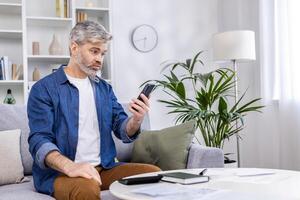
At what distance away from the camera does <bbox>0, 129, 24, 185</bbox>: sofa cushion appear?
207 centimetres

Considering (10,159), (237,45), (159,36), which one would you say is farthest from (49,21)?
(10,159)

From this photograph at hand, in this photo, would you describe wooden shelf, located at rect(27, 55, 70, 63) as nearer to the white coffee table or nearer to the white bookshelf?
the white bookshelf

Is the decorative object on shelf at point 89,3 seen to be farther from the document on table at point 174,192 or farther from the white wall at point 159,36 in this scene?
the document on table at point 174,192

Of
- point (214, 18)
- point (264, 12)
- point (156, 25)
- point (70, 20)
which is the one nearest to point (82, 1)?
point (70, 20)

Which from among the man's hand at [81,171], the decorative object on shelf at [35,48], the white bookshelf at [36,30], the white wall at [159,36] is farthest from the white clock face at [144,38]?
the man's hand at [81,171]

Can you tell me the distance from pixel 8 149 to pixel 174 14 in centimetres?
259

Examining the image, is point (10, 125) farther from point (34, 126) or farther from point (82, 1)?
point (82, 1)

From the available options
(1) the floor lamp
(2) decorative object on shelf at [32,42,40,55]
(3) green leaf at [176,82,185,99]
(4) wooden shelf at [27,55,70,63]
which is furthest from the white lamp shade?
(2) decorative object on shelf at [32,42,40,55]

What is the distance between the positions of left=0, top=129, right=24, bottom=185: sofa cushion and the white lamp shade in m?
1.81

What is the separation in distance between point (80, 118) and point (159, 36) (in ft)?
8.05

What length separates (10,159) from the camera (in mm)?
2111

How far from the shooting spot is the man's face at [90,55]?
71.4 inches

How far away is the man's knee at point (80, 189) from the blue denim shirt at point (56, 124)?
0.16 m

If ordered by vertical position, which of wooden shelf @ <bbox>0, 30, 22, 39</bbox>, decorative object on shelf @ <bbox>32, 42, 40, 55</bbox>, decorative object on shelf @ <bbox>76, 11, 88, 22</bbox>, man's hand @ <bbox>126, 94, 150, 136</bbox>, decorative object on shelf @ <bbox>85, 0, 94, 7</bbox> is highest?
decorative object on shelf @ <bbox>85, 0, 94, 7</bbox>
